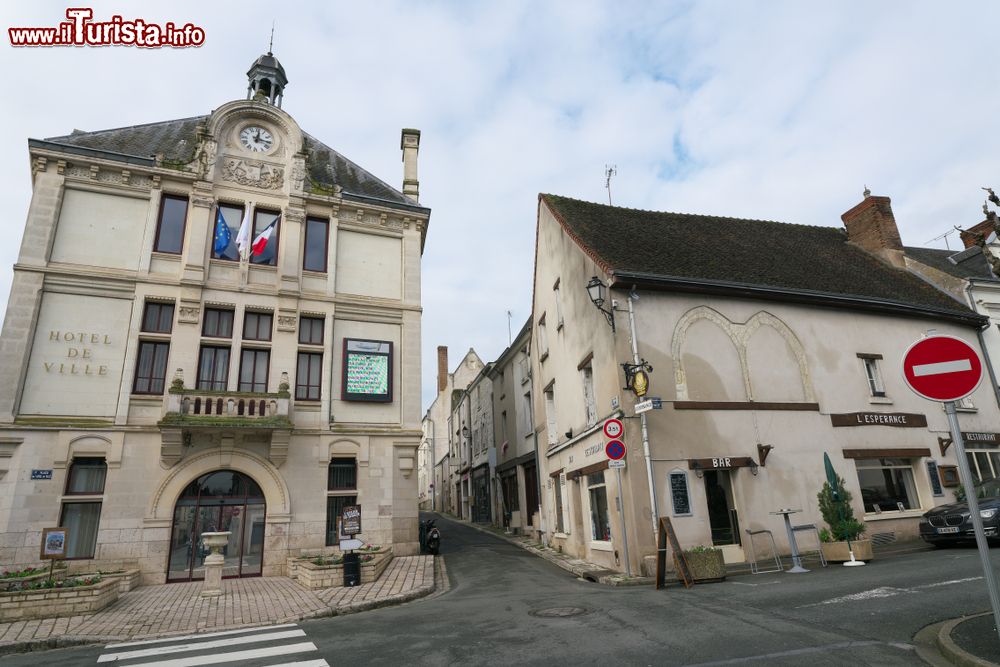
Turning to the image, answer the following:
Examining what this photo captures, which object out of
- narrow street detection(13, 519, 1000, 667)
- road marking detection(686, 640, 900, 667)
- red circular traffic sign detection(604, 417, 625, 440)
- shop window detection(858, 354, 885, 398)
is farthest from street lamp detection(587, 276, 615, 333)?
road marking detection(686, 640, 900, 667)

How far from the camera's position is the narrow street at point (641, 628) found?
229 inches

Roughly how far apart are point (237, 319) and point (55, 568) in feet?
24.5

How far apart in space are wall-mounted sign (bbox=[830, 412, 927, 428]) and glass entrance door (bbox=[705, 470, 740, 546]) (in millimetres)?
3811

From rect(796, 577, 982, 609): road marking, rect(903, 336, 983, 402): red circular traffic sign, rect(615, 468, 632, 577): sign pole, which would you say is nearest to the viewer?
rect(903, 336, 983, 402): red circular traffic sign

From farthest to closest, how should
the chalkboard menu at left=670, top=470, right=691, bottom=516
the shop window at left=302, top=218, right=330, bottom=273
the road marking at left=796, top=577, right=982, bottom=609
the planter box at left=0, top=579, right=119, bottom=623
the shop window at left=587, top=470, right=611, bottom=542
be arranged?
the shop window at left=302, top=218, right=330, bottom=273 → the shop window at left=587, top=470, right=611, bottom=542 → the chalkboard menu at left=670, top=470, right=691, bottom=516 → the planter box at left=0, top=579, right=119, bottom=623 → the road marking at left=796, top=577, right=982, bottom=609

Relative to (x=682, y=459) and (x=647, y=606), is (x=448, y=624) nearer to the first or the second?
(x=647, y=606)

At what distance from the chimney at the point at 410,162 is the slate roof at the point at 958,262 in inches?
741

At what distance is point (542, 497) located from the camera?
66.7ft

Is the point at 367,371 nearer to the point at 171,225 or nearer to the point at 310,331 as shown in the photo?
the point at 310,331

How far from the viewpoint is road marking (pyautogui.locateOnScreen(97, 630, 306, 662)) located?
741cm

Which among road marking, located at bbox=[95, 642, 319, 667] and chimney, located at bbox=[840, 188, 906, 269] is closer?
road marking, located at bbox=[95, 642, 319, 667]

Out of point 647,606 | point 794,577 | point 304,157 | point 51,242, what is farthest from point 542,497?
point 51,242

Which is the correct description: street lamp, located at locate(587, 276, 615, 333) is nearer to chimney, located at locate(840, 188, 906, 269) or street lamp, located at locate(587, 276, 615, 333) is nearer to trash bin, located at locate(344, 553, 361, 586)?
trash bin, located at locate(344, 553, 361, 586)

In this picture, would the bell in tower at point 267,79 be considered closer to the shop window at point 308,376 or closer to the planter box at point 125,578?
the shop window at point 308,376
